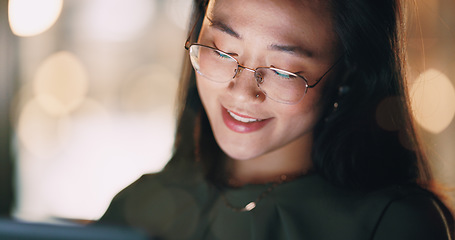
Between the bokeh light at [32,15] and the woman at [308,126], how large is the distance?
209cm

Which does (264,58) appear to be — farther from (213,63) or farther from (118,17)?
(118,17)

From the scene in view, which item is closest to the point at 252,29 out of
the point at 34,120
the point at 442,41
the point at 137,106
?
the point at 442,41

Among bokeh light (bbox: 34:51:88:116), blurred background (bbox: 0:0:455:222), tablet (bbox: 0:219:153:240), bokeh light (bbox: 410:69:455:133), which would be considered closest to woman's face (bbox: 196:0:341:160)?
bokeh light (bbox: 410:69:455:133)

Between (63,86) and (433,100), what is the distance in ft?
10.0

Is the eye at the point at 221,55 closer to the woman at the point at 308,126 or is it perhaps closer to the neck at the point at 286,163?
the woman at the point at 308,126

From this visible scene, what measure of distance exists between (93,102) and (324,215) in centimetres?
287

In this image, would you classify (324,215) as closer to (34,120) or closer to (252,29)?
(252,29)

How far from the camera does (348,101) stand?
112cm

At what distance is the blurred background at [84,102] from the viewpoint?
3211 mm

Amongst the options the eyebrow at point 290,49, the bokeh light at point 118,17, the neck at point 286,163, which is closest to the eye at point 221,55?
the eyebrow at point 290,49

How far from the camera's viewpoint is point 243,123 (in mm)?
1057

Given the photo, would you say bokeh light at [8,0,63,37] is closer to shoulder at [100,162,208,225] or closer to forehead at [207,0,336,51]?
shoulder at [100,162,208,225]

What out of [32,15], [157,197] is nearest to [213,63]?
[157,197]

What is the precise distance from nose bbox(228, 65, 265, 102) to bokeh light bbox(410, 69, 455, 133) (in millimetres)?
442
